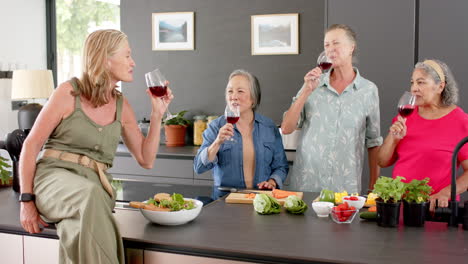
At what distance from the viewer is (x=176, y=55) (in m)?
5.39

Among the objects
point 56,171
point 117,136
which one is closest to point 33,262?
point 56,171

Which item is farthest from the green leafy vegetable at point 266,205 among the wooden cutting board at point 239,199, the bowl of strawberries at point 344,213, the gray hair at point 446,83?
the gray hair at point 446,83

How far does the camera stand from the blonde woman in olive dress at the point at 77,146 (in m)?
1.96

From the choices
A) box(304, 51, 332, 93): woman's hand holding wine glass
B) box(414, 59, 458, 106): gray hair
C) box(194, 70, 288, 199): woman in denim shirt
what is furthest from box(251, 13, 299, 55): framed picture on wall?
box(414, 59, 458, 106): gray hair

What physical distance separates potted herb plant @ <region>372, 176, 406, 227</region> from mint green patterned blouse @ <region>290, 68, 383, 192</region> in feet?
2.95

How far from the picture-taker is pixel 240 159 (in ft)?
10.0

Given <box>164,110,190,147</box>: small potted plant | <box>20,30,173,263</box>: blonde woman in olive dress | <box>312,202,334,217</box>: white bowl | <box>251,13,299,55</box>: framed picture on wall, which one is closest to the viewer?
<box>20,30,173,263</box>: blonde woman in olive dress

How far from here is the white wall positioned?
5410mm

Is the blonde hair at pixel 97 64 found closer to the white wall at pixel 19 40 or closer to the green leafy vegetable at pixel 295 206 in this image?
the green leafy vegetable at pixel 295 206

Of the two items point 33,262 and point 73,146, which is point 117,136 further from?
point 33,262

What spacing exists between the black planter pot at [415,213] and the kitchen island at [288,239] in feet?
0.12

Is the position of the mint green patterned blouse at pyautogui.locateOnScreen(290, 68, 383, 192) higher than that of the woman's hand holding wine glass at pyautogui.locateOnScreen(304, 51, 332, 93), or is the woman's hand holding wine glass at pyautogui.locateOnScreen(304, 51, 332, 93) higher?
the woman's hand holding wine glass at pyautogui.locateOnScreen(304, 51, 332, 93)

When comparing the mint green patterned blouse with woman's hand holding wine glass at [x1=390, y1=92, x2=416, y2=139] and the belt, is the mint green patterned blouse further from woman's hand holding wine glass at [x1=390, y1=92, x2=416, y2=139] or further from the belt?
the belt

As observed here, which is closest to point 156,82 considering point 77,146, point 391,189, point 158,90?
point 158,90
